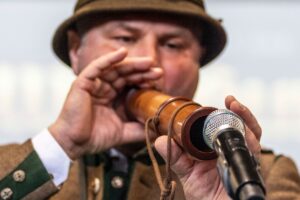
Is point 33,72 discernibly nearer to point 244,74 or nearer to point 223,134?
point 244,74

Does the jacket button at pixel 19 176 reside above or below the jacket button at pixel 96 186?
above

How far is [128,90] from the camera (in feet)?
2.95

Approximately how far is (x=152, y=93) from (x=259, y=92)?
2.35 feet

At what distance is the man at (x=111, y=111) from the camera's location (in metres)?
0.85

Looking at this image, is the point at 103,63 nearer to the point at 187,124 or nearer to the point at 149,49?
Answer: the point at 149,49

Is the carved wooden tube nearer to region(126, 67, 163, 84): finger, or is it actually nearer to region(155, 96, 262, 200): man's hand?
region(155, 96, 262, 200): man's hand

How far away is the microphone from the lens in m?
0.38

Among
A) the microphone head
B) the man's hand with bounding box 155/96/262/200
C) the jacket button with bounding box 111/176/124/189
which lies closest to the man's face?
the jacket button with bounding box 111/176/124/189

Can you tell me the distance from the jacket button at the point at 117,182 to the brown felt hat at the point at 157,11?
0.26 meters

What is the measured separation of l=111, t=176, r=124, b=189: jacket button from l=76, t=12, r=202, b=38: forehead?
24 centimetres

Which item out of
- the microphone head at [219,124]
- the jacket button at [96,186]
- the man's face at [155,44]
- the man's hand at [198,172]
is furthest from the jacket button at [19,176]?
the microphone head at [219,124]

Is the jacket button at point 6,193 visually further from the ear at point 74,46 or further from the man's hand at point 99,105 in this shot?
the ear at point 74,46

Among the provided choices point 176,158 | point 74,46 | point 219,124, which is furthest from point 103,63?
point 219,124

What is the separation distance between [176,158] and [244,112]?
0.28 ft
